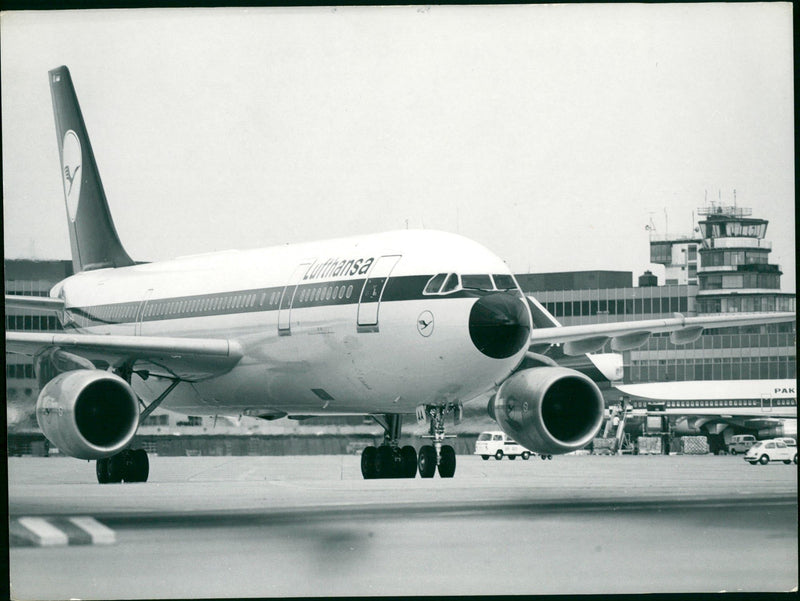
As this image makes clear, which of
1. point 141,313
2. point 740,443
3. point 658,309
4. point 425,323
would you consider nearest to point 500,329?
point 425,323

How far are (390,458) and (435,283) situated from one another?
4800mm

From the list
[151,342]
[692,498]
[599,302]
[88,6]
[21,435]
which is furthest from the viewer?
[599,302]

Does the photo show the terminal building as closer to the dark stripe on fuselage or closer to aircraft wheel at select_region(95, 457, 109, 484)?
the dark stripe on fuselage

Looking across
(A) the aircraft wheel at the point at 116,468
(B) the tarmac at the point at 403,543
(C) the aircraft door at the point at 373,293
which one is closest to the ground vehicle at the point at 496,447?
(A) the aircraft wheel at the point at 116,468

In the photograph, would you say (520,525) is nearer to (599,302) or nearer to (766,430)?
(599,302)

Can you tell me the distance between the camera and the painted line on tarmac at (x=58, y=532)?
45.6ft

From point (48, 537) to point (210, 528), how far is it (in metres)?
1.86

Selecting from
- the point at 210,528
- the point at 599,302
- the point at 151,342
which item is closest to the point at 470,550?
the point at 210,528

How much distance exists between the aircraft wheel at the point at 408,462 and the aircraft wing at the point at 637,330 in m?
3.27

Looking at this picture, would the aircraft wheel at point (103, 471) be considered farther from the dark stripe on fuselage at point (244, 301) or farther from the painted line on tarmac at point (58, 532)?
the painted line on tarmac at point (58, 532)

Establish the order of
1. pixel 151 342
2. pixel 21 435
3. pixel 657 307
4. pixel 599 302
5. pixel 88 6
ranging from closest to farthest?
pixel 88 6 < pixel 151 342 < pixel 21 435 < pixel 599 302 < pixel 657 307

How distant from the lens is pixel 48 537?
14219 millimetres

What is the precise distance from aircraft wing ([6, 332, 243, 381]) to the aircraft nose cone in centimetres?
594

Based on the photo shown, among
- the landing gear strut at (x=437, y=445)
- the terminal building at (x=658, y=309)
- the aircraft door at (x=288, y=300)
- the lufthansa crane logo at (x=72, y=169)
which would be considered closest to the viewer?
the landing gear strut at (x=437, y=445)
